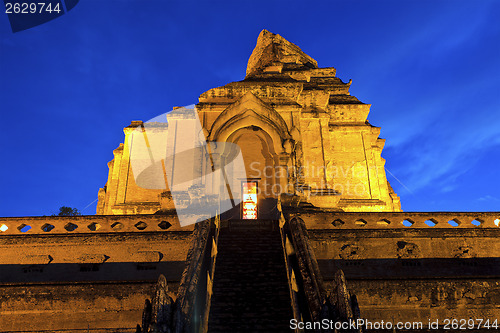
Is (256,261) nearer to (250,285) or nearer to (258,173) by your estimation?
(250,285)

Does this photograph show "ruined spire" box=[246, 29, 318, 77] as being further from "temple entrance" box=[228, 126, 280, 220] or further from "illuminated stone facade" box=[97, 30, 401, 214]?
"temple entrance" box=[228, 126, 280, 220]

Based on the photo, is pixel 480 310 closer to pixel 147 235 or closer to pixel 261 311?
pixel 261 311

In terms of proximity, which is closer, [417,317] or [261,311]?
Result: [261,311]

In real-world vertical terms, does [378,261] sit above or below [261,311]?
above

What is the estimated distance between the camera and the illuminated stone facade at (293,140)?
16672 millimetres

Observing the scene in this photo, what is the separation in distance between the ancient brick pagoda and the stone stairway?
0.11 feet

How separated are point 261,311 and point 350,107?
57.2ft

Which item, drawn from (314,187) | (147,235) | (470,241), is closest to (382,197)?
(314,187)

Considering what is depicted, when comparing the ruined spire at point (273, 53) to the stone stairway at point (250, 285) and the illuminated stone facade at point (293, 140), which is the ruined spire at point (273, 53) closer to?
the illuminated stone facade at point (293, 140)

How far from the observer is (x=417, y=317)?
8773mm

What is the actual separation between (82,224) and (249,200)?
25.6 ft

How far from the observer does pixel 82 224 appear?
11844mm

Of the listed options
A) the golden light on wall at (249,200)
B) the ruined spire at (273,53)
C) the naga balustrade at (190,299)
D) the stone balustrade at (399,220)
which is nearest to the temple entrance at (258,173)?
the golden light on wall at (249,200)

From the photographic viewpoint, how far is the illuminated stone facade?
54.7 ft
